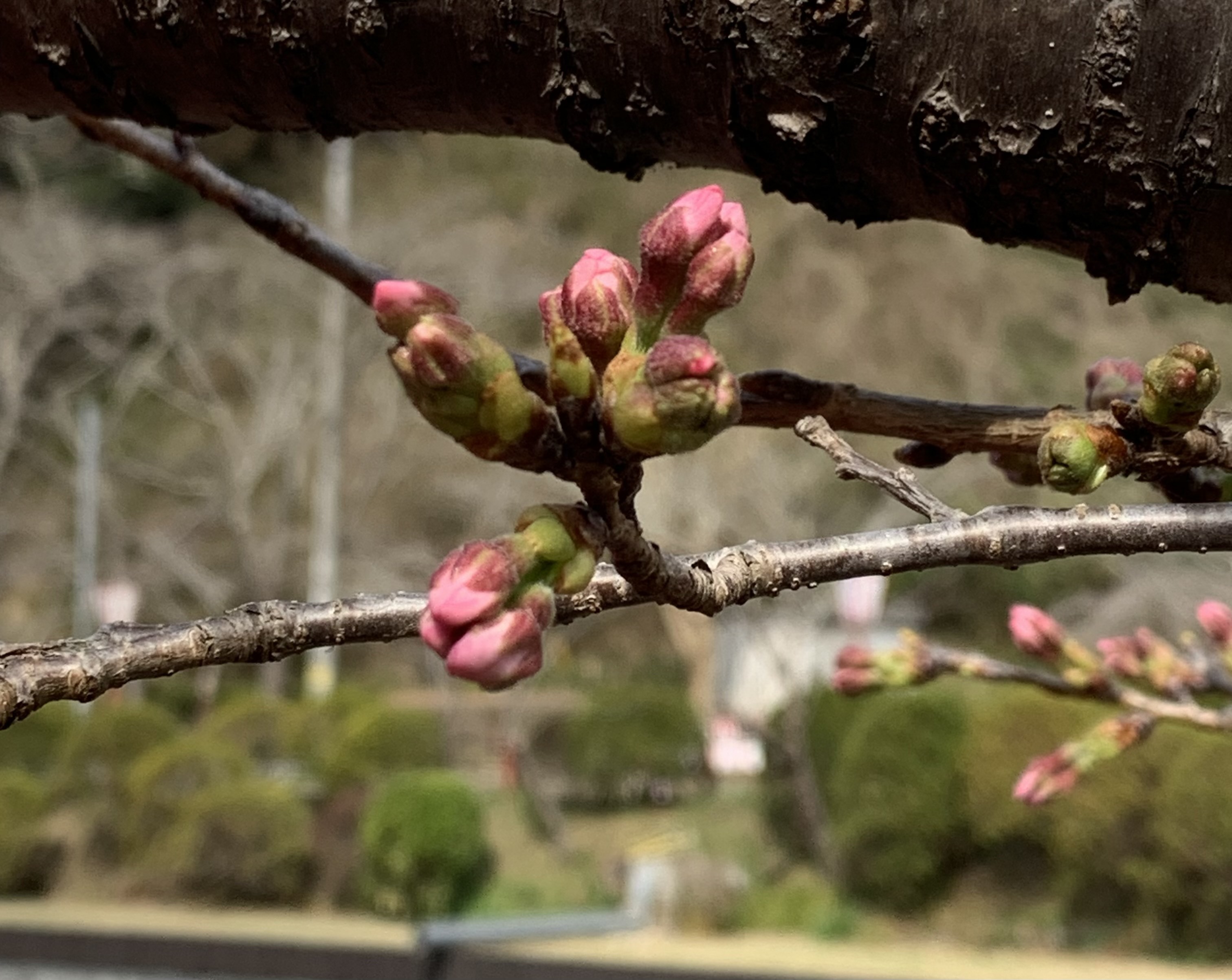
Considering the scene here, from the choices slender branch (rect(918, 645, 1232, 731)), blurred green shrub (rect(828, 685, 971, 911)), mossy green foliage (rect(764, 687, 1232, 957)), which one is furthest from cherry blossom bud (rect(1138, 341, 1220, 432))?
blurred green shrub (rect(828, 685, 971, 911))

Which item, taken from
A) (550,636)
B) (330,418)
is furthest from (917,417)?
(330,418)

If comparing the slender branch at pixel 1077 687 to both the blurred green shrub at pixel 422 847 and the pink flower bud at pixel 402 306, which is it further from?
A: the blurred green shrub at pixel 422 847

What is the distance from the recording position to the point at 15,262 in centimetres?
935

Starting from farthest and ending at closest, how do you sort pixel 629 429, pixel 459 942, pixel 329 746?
1. pixel 329 746
2. pixel 459 942
3. pixel 629 429

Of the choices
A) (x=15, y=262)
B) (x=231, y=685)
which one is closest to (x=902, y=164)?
(x=231, y=685)

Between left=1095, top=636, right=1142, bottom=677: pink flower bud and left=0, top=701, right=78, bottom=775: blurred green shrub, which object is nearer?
left=1095, top=636, right=1142, bottom=677: pink flower bud

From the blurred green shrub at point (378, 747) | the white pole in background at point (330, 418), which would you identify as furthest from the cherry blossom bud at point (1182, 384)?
the white pole in background at point (330, 418)

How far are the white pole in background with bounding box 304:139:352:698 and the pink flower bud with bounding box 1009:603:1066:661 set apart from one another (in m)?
7.24

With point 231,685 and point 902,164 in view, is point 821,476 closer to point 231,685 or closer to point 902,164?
point 231,685

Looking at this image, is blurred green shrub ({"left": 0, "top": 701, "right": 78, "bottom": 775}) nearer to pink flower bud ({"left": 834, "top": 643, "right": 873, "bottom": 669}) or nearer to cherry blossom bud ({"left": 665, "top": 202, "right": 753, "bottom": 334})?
pink flower bud ({"left": 834, "top": 643, "right": 873, "bottom": 669})

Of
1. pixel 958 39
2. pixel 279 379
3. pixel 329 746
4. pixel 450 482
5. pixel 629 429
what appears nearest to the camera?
pixel 629 429

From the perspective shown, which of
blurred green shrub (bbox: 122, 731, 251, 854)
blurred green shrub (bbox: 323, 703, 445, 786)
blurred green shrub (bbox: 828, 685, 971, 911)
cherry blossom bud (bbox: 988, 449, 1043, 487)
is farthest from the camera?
blurred green shrub (bbox: 323, 703, 445, 786)

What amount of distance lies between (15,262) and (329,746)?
4694 mm

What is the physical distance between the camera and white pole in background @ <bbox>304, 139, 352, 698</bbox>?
346 inches
